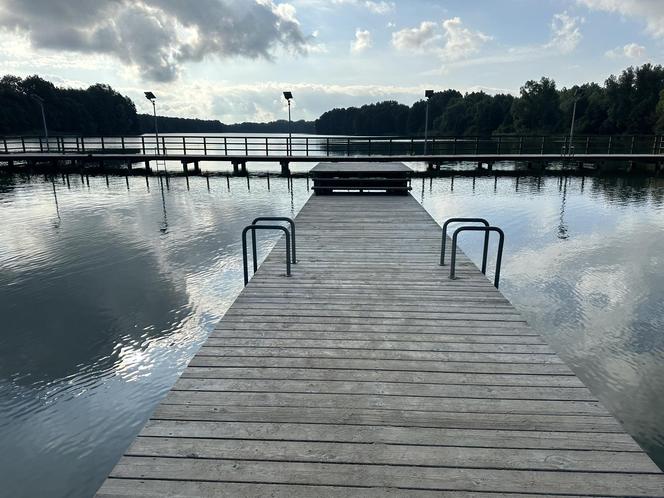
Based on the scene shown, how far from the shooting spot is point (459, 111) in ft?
357

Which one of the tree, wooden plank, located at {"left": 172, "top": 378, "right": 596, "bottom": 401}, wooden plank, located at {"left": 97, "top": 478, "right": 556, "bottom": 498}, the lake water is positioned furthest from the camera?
the tree

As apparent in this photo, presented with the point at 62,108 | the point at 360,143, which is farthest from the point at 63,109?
the point at 360,143

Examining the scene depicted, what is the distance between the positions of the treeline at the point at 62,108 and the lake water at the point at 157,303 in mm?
99382

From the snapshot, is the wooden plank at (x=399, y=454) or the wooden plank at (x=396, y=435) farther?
the wooden plank at (x=396, y=435)

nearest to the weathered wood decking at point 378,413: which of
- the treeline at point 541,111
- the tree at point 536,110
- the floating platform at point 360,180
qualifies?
the floating platform at point 360,180

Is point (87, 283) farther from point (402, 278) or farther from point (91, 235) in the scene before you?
point (402, 278)

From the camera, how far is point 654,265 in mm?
9164

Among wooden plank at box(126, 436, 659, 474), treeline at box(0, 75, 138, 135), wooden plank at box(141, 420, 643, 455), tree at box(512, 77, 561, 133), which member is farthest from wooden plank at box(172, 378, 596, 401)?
treeline at box(0, 75, 138, 135)

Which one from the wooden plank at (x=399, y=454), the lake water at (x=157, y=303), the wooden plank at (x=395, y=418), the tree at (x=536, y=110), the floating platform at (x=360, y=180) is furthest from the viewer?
the tree at (x=536, y=110)

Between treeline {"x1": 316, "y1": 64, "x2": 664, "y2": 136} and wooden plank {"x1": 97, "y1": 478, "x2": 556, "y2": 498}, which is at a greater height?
treeline {"x1": 316, "y1": 64, "x2": 664, "y2": 136}

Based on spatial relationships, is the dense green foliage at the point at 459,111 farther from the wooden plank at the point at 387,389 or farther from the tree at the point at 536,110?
the wooden plank at the point at 387,389

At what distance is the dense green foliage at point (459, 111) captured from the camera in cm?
7388

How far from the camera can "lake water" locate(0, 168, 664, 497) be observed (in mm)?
4410

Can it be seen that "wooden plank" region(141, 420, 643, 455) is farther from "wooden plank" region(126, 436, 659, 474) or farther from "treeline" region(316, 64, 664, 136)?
"treeline" region(316, 64, 664, 136)
